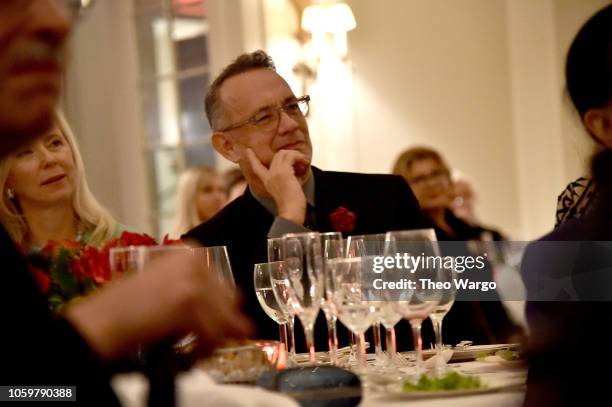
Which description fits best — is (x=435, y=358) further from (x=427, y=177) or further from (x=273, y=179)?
(x=427, y=177)

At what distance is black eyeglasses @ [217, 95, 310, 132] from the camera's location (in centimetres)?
248

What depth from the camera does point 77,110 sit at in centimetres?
584

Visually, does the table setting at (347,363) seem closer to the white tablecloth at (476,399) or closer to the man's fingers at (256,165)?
the white tablecloth at (476,399)

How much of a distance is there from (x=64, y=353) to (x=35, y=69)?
278 millimetres

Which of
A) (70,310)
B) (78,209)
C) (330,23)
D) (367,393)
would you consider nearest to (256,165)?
(78,209)

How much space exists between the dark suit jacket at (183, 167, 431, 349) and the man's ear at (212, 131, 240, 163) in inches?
5.2

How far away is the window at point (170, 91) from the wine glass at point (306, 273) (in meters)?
4.28

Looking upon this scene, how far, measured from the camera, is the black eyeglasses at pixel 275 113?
248cm

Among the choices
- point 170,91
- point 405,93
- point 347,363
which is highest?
point 170,91

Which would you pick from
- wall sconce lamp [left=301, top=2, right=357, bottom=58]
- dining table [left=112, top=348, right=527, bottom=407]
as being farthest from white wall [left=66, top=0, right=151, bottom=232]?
dining table [left=112, top=348, right=527, bottom=407]

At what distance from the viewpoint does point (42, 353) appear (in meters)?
0.86

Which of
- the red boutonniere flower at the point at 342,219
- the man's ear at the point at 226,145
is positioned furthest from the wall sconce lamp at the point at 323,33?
the red boutonniere flower at the point at 342,219

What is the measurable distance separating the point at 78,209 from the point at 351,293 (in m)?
1.36

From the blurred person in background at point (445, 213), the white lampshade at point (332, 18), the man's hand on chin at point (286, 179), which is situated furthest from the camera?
the white lampshade at point (332, 18)
